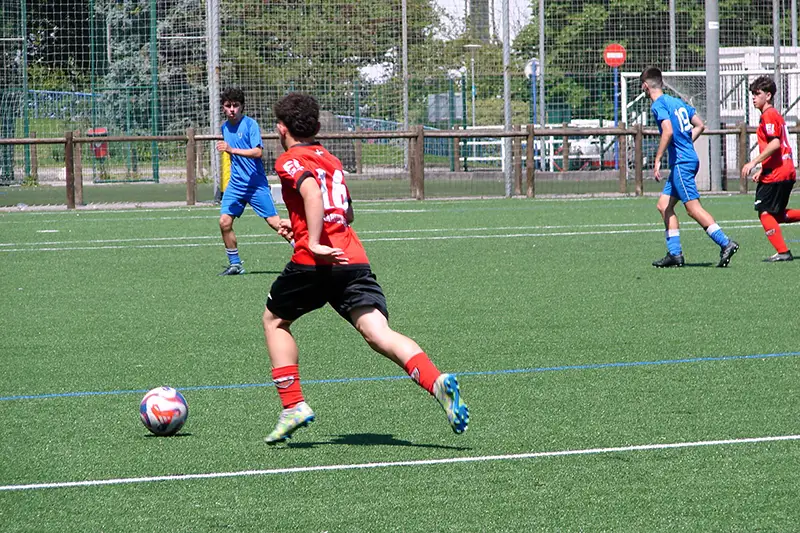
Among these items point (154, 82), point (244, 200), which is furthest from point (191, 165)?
point (244, 200)

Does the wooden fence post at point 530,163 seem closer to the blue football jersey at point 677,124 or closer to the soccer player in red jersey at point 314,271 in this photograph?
the blue football jersey at point 677,124

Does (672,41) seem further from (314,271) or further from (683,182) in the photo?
(314,271)

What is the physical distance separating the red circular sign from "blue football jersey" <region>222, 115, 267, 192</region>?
60.4ft

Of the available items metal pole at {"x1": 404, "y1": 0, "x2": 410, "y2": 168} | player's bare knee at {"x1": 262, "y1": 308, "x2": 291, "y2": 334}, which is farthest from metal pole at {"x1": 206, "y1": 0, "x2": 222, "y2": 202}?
player's bare knee at {"x1": 262, "y1": 308, "x2": 291, "y2": 334}

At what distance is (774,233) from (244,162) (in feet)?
18.1

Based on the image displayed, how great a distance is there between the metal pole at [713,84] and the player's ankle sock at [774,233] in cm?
1268

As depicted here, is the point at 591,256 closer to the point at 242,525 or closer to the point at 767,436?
the point at 767,436

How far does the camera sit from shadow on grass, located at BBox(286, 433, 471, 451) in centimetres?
559

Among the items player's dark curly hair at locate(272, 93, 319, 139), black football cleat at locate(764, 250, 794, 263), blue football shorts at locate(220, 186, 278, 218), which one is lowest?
black football cleat at locate(764, 250, 794, 263)

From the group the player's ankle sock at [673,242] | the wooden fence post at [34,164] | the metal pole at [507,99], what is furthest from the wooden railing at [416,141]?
the player's ankle sock at [673,242]

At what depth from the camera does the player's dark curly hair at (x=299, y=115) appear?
5789 mm

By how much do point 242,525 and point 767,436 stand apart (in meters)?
2.46

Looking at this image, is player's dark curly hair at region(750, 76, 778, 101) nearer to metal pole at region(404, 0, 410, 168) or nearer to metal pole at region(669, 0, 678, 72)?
metal pole at region(404, 0, 410, 168)

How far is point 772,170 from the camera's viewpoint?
43.5 feet
